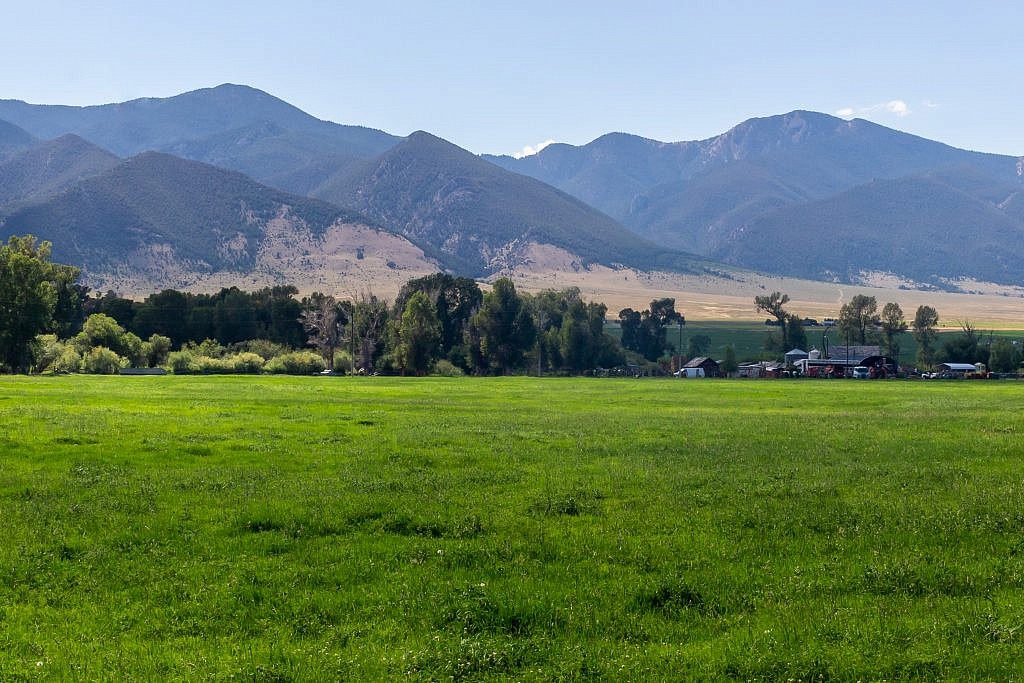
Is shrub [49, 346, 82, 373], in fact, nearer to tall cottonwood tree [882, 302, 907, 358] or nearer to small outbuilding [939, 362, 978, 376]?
small outbuilding [939, 362, 978, 376]

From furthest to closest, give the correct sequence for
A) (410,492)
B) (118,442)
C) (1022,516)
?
(118,442), (410,492), (1022,516)

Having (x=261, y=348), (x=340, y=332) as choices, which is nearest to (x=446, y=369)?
(x=340, y=332)

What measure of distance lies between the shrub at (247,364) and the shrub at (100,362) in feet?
58.6

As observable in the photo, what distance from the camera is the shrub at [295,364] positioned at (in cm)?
13538

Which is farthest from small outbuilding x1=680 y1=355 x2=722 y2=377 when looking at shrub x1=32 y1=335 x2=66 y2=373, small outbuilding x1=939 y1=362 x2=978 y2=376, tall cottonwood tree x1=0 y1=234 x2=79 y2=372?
tall cottonwood tree x1=0 y1=234 x2=79 y2=372

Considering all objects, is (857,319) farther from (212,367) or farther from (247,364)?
(212,367)

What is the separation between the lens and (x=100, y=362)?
4552 inches

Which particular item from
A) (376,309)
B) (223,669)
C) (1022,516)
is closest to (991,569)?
(1022,516)

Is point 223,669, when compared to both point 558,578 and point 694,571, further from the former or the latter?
point 694,571

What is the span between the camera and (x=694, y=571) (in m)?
15.1

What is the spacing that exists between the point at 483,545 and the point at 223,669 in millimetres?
6274

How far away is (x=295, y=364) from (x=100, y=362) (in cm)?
2911

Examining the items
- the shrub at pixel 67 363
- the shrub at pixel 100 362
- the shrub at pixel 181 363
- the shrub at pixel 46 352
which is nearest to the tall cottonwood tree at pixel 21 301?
the shrub at pixel 46 352

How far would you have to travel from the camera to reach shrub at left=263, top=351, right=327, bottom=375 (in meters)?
135
